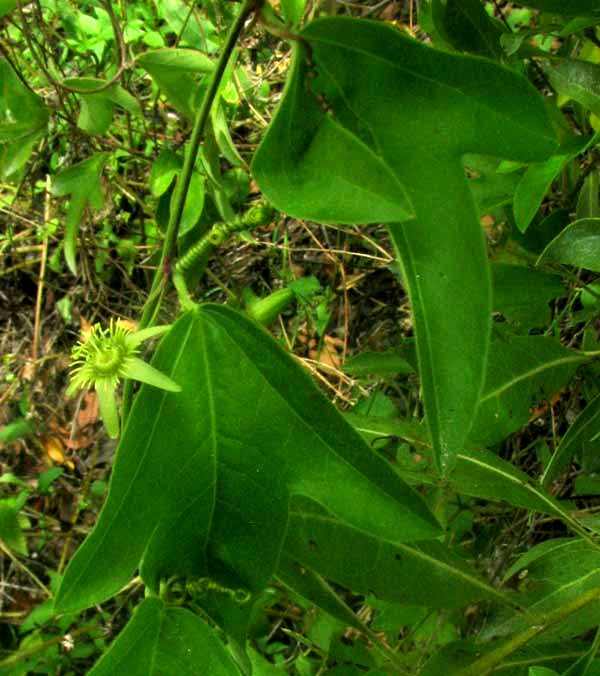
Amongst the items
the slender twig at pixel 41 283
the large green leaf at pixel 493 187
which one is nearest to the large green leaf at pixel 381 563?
the large green leaf at pixel 493 187

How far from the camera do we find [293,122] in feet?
2.27

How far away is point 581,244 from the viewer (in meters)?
0.94

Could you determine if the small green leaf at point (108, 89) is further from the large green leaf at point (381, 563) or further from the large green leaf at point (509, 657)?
the large green leaf at point (509, 657)

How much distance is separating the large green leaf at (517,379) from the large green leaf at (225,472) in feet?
1.16

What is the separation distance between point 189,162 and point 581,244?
42cm

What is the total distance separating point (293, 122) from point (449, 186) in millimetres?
127

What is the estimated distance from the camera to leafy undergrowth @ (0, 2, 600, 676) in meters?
1.12

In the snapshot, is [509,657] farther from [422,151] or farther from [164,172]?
[164,172]

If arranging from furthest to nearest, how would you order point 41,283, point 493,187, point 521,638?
point 41,283, point 493,187, point 521,638

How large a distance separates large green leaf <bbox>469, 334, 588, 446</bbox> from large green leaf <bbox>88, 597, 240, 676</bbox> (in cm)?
41

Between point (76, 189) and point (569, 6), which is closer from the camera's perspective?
point (569, 6)

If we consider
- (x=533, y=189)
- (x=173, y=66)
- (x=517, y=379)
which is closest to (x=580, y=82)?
(x=533, y=189)

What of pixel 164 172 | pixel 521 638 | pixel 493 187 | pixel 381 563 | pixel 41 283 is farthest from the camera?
pixel 41 283

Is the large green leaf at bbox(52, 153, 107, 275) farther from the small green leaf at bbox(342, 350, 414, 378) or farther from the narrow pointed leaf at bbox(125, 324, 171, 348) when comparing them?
the narrow pointed leaf at bbox(125, 324, 171, 348)
